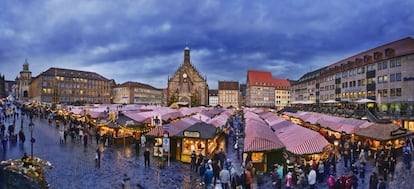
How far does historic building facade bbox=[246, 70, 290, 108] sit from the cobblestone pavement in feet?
338

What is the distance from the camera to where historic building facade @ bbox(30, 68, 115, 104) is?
97.9m

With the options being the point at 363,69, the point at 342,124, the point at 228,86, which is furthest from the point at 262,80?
the point at 342,124

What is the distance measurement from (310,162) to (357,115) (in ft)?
73.6

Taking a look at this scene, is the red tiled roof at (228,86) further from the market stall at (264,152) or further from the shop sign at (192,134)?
the market stall at (264,152)

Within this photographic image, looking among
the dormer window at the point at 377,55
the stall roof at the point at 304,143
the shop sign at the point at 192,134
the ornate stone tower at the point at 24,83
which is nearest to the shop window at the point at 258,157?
the stall roof at the point at 304,143

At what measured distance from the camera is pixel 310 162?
48.4 ft

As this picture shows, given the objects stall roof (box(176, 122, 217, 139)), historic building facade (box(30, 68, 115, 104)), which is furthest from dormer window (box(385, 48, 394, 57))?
historic building facade (box(30, 68, 115, 104))

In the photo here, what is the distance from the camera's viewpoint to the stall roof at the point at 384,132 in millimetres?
19109

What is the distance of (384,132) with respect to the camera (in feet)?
64.1

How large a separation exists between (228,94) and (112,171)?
389ft

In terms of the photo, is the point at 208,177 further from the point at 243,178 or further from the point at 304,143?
the point at 304,143

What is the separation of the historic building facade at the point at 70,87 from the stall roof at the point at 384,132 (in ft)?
295

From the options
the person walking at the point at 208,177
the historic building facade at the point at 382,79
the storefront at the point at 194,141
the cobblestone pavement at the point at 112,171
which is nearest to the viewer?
the person walking at the point at 208,177

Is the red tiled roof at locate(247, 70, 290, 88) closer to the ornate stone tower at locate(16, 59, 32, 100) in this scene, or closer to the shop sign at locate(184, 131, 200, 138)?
the shop sign at locate(184, 131, 200, 138)
